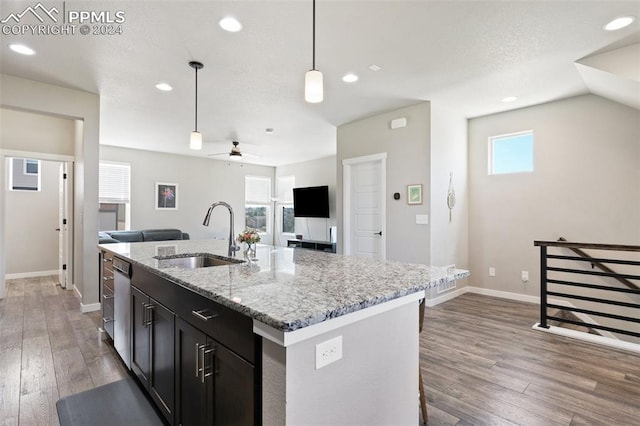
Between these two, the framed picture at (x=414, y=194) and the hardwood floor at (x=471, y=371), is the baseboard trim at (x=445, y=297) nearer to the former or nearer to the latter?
the hardwood floor at (x=471, y=371)

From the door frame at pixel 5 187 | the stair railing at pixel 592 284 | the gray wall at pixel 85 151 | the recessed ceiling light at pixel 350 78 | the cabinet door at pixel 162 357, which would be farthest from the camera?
the door frame at pixel 5 187

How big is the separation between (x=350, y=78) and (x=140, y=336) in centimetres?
316

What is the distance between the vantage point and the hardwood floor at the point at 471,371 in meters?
1.98

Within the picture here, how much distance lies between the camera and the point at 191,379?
59.6 inches

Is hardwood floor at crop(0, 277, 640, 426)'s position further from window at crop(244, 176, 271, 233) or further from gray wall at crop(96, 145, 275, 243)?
window at crop(244, 176, 271, 233)

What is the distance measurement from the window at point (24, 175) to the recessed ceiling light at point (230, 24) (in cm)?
583

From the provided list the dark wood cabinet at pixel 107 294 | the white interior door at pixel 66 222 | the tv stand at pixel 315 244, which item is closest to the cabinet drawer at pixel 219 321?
the dark wood cabinet at pixel 107 294

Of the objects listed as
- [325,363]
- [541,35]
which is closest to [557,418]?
[325,363]

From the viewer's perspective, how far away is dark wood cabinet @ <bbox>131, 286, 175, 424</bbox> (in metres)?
1.72

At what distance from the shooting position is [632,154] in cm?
369

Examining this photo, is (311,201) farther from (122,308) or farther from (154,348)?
(154,348)

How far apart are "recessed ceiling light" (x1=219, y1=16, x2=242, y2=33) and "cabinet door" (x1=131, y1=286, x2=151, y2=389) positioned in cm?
213

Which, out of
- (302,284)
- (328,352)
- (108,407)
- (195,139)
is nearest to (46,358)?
(108,407)

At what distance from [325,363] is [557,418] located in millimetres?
1804
